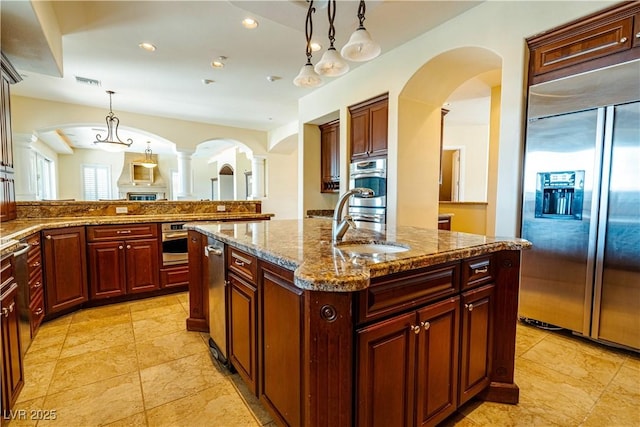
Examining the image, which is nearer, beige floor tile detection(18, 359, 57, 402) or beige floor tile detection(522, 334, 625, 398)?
beige floor tile detection(18, 359, 57, 402)

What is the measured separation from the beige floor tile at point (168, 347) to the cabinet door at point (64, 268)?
106cm

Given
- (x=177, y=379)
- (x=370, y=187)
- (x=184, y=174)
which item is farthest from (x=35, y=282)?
(x=184, y=174)

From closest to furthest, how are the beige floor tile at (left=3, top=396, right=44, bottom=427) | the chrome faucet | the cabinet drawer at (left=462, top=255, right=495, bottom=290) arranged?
the cabinet drawer at (left=462, top=255, right=495, bottom=290) → the beige floor tile at (left=3, top=396, right=44, bottom=427) → the chrome faucet

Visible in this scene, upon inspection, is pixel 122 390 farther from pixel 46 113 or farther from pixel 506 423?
pixel 46 113

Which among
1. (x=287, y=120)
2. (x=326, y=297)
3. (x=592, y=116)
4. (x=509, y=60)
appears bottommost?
(x=326, y=297)

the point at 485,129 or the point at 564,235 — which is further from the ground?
the point at 485,129

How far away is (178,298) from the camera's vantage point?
3.31 metres

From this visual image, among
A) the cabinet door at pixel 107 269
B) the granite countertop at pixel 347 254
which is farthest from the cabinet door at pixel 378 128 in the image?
the cabinet door at pixel 107 269

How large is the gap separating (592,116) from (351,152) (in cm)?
243

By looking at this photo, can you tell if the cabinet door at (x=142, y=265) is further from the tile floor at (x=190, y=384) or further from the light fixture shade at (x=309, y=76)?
the light fixture shade at (x=309, y=76)

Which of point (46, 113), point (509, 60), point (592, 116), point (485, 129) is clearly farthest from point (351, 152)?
point (46, 113)

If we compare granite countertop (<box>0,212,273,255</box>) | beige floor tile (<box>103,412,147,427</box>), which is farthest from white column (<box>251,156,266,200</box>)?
beige floor tile (<box>103,412,147,427</box>)

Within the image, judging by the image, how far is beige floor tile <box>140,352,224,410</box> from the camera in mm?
1668

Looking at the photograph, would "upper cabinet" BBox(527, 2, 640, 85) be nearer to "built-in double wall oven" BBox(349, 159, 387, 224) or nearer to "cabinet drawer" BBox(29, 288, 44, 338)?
"built-in double wall oven" BBox(349, 159, 387, 224)
